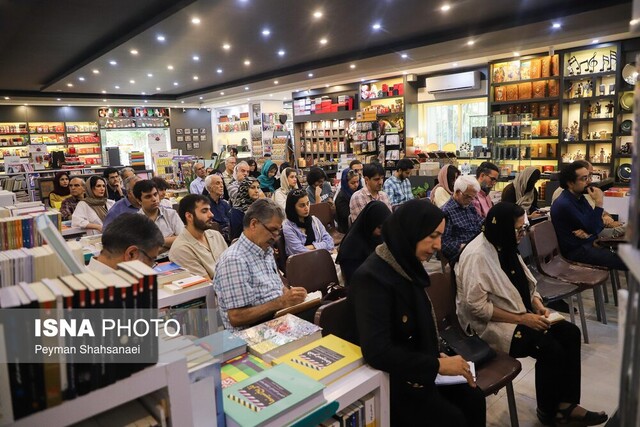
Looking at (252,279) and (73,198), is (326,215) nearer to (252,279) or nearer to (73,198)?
(252,279)

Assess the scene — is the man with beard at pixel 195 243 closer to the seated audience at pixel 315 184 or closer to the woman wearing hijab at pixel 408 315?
the woman wearing hijab at pixel 408 315

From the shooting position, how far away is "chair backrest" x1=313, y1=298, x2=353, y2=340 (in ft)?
6.91

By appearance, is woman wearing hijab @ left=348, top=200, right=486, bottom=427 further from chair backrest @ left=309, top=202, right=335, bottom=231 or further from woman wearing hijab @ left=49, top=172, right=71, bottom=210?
woman wearing hijab @ left=49, top=172, right=71, bottom=210

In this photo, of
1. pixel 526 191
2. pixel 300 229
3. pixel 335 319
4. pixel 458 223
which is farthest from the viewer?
pixel 526 191

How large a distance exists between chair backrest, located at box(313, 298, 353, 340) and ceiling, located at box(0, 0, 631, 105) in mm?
4492

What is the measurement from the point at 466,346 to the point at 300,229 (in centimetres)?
215

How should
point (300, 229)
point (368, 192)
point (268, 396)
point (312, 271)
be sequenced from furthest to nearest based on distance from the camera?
1. point (368, 192)
2. point (300, 229)
3. point (312, 271)
4. point (268, 396)

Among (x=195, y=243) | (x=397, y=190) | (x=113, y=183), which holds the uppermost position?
(x=113, y=183)

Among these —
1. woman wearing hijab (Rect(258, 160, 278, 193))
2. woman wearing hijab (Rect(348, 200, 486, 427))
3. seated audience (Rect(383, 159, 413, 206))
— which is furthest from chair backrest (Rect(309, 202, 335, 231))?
woman wearing hijab (Rect(348, 200, 486, 427))

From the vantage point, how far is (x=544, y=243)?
3.96m

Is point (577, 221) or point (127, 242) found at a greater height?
point (127, 242)

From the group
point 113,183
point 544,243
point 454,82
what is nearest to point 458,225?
point 544,243

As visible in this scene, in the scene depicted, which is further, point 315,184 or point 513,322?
point 315,184

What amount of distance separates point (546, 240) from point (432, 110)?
809cm
